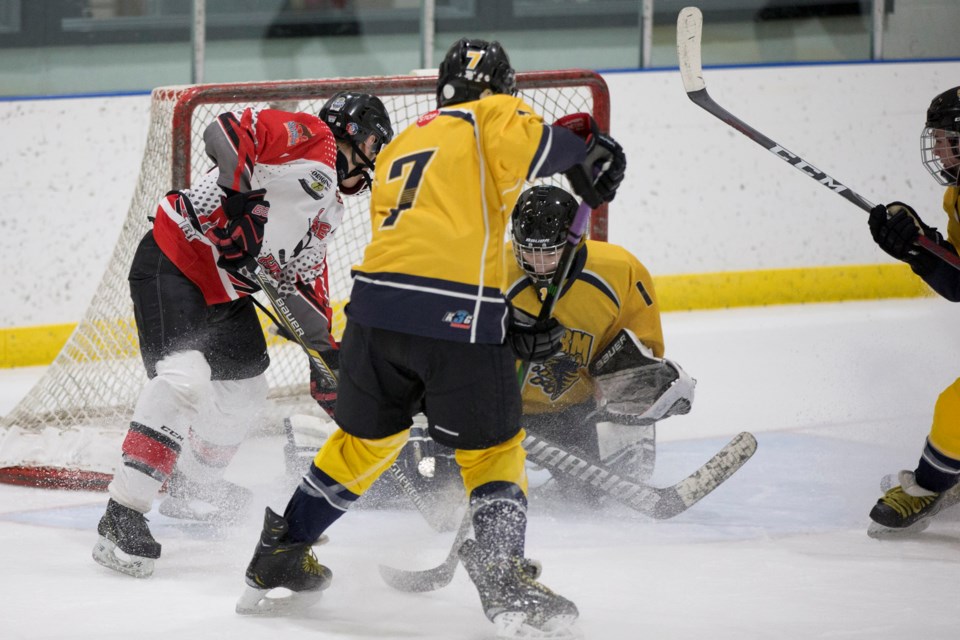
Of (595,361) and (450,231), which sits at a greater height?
(450,231)

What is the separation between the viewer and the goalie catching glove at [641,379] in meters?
3.12

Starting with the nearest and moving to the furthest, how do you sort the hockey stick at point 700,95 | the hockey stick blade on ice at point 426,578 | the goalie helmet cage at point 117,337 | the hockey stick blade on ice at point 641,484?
the hockey stick blade on ice at point 426,578 < the hockey stick blade on ice at point 641,484 < the hockey stick at point 700,95 < the goalie helmet cage at point 117,337

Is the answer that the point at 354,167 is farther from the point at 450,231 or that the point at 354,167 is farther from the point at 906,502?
the point at 906,502

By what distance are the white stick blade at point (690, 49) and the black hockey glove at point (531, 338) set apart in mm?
1078

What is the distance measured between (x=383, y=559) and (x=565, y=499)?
579 millimetres

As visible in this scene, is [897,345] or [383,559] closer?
[383,559]

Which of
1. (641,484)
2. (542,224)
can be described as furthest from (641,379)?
(542,224)

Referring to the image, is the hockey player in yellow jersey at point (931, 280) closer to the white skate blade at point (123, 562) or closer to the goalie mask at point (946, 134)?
the goalie mask at point (946, 134)

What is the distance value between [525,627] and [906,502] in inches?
45.4

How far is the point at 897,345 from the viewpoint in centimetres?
505

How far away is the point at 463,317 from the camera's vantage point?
2240 millimetres

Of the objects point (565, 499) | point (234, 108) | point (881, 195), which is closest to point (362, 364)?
point (565, 499)

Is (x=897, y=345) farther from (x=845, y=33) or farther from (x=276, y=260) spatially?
(x=276, y=260)

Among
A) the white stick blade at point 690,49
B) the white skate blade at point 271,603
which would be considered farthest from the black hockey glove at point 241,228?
the white stick blade at point 690,49
